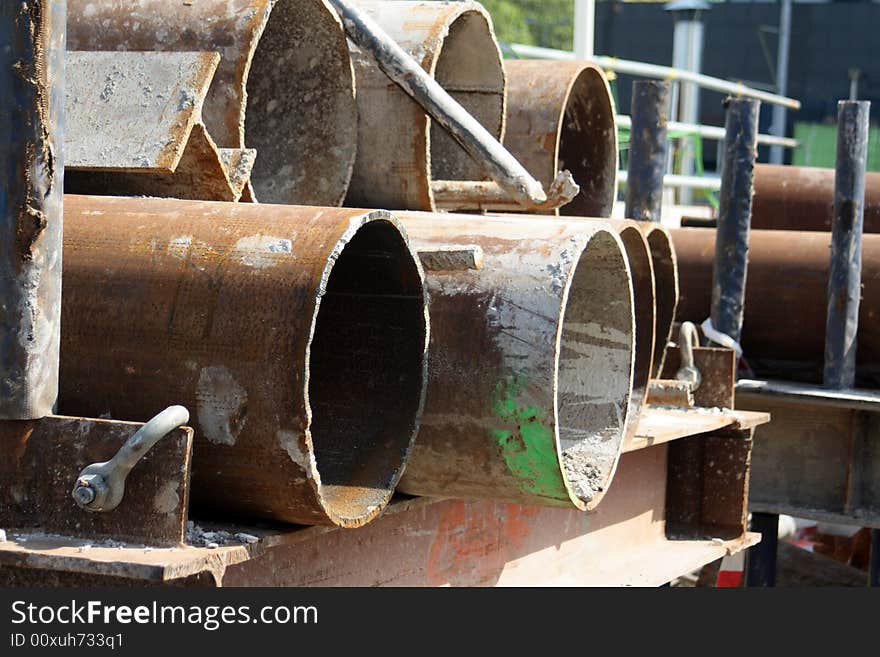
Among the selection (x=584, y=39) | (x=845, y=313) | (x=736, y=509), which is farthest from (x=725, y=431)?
(x=584, y=39)

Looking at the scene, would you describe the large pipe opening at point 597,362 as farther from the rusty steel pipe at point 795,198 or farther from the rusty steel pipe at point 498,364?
the rusty steel pipe at point 795,198

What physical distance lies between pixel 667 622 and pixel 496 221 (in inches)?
45.8

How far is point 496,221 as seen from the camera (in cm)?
409

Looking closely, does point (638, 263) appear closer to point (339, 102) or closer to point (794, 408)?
point (339, 102)

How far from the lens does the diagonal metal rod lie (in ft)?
14.4

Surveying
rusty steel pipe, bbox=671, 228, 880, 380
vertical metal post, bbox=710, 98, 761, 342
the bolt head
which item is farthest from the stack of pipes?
rusty steel pipe, bbox=671, 228, 880, 380

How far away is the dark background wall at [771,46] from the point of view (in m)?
26.2

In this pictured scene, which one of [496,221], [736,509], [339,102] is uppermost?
[339,102]

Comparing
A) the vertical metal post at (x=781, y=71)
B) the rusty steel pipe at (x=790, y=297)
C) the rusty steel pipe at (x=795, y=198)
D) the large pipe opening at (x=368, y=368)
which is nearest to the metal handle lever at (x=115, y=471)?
the large pipe opening at (x=368, y=368)

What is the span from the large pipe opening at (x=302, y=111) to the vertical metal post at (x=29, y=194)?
1.62 metres

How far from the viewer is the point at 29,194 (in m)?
3.14

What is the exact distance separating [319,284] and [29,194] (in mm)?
632

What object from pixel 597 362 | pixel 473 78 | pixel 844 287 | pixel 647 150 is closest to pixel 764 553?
pixel 844 287

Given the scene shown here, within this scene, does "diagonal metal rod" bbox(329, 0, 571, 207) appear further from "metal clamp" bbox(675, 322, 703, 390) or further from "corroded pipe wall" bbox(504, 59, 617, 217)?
"metal clamp" bbox(675, 322, 703, 390)
